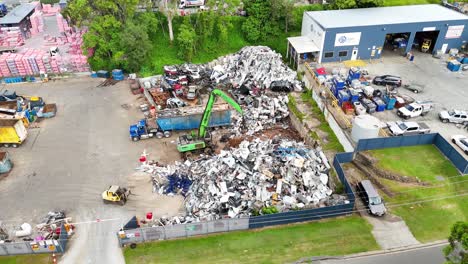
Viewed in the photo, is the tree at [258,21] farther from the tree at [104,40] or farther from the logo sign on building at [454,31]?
the logo sign on building at [454,31]

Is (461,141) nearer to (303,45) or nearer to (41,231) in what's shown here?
(303,45)

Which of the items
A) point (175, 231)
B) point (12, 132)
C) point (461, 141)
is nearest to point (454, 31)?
point (461, 141)

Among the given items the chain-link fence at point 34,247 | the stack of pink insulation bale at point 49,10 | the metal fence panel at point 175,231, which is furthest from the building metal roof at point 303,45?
the stack of pink insulation bale at point 49,10

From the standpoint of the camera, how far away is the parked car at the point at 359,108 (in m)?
40.0

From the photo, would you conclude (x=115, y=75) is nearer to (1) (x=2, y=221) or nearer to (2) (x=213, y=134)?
(2) (x=213, y=134)

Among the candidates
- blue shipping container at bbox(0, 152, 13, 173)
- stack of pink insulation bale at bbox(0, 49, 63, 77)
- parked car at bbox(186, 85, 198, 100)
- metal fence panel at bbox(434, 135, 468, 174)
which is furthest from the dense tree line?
metal fence panel at bbox(434, 135, 468, 174)

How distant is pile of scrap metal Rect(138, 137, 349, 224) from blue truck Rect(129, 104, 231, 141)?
5.06 m

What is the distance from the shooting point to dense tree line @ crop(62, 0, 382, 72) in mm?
49844

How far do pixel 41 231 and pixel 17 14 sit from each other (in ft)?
151

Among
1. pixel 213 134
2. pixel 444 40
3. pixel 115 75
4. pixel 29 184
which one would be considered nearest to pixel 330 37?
pixel 444 40

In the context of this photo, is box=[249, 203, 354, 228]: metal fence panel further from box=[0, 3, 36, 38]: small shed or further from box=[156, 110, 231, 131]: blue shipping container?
box=[0, 3, 36, 38]: small shed

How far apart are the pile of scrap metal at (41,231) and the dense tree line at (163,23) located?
1028 inches

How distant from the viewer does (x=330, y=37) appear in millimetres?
49438

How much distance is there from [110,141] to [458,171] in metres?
36.1
